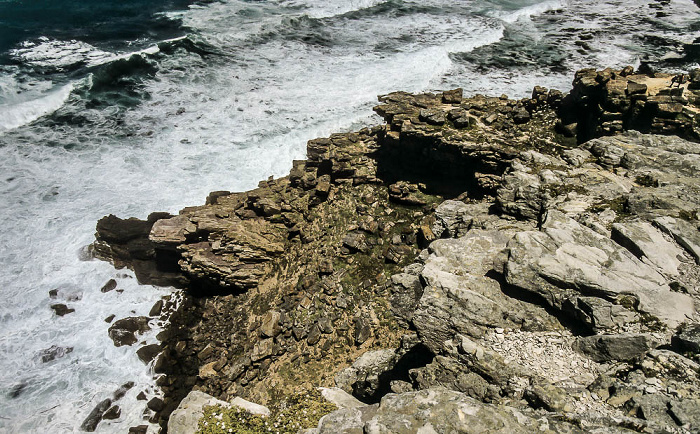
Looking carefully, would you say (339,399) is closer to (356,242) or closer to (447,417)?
(447,417)

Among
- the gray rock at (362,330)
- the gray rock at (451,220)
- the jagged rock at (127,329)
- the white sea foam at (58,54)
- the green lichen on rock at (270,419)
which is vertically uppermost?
the white sea foam at (58,54)

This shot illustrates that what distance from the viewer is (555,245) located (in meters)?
9.72

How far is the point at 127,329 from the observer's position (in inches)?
662

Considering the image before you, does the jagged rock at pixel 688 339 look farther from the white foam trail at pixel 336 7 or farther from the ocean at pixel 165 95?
the white foam trail at pixel 336 7

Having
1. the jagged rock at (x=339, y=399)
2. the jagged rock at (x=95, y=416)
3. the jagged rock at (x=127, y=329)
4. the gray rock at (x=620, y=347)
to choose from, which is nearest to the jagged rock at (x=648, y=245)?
the gray rock at (x=620, y=347)

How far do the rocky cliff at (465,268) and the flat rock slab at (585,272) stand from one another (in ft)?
0.14

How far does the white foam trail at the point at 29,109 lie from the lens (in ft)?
88.7

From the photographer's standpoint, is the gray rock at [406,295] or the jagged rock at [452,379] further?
the gray rock at [406,295]

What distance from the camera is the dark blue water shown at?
37.3m

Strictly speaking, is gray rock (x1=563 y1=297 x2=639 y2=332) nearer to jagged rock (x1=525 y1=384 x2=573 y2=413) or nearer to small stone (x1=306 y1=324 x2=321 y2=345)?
jagged rock (x1=525 y1=384 x2=573 y2=413)

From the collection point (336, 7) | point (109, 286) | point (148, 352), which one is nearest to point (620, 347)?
point (148, 352)

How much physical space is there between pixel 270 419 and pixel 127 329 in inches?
392

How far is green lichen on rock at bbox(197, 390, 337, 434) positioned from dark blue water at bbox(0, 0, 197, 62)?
37.2 m

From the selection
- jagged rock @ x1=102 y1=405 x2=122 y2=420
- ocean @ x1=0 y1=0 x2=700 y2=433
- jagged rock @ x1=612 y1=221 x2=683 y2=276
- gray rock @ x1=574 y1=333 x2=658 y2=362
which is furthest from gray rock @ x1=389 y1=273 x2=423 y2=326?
jagged rock @ x1=102 y1=405 x2=122 y2=420
